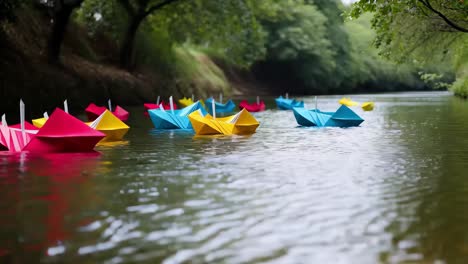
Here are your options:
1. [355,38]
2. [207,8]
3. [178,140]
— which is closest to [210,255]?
[178,140]

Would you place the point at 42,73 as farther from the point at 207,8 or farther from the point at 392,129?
the point at 392,129

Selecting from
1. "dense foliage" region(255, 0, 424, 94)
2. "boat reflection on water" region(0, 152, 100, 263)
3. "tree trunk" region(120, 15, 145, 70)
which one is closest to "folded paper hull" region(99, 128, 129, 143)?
"boat reflection on water" region(0, 152, 100, 263)

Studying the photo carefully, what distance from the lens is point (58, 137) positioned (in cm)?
1162

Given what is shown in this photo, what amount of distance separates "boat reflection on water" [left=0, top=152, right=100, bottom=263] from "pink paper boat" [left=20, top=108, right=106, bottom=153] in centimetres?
45

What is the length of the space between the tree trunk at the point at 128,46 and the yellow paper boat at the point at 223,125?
1824cm

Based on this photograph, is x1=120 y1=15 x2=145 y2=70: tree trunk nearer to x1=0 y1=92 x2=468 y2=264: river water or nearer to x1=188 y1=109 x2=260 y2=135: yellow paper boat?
x1=188 y1=109 x2=260 y2=135: yellow paper boat

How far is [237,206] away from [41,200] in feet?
7.74

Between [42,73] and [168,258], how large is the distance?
2303cm

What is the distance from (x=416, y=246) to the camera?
5145 mm

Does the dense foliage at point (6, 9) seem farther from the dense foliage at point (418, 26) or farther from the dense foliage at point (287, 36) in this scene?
the dense foliage at point (418, 26)

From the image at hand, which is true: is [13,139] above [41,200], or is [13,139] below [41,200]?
above

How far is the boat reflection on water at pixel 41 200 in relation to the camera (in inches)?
207

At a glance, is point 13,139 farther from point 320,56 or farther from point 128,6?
point 320,56

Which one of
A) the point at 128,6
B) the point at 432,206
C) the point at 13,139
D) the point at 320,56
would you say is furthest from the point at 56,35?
the point at 320,56
